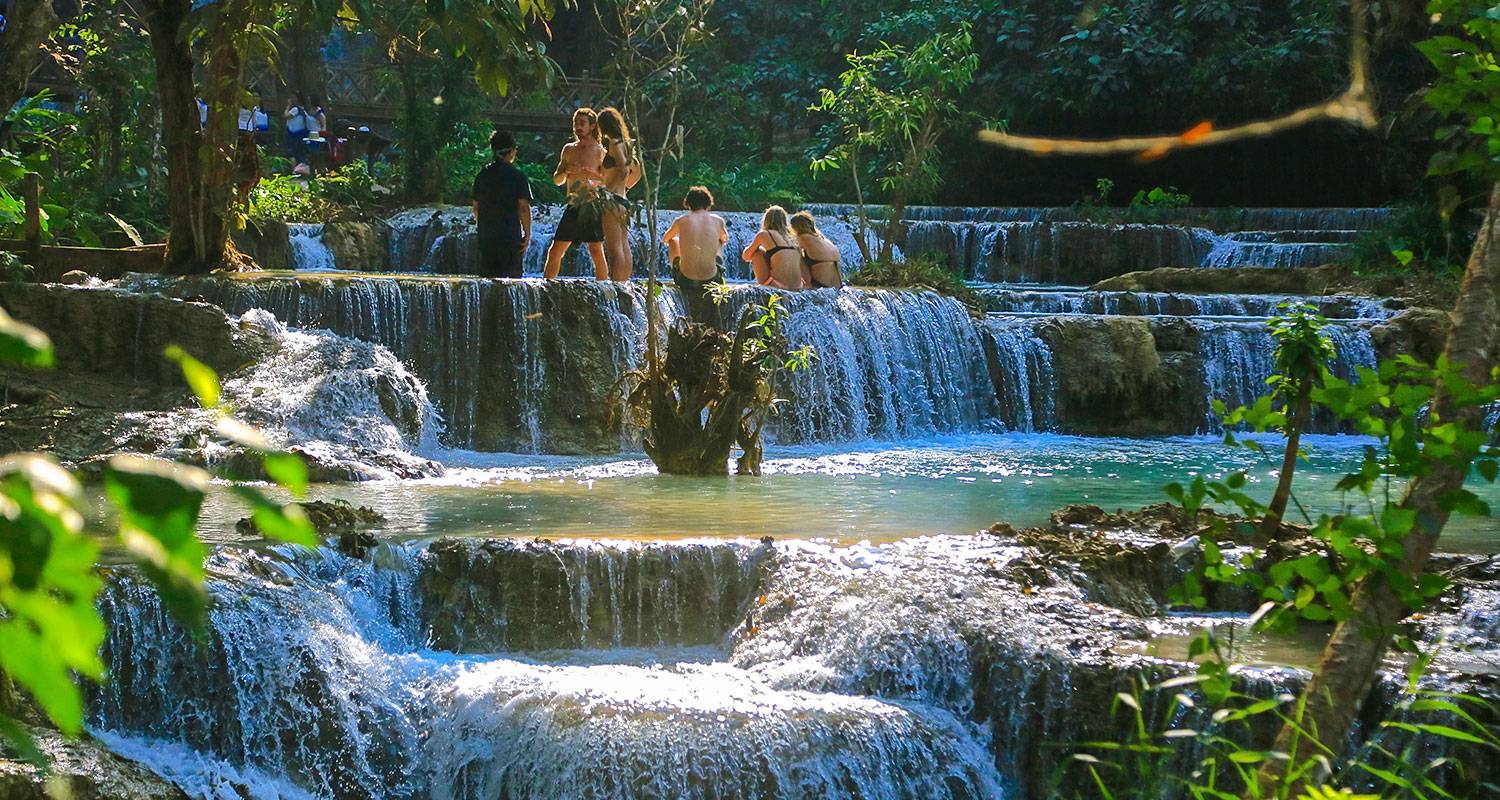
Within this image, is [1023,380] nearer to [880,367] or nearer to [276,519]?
[880,367]

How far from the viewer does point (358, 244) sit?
17031 mm

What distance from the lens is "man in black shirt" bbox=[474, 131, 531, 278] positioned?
12.2m

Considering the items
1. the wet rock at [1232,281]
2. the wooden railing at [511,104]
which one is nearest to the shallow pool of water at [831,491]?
the wet rock at [1232,281]

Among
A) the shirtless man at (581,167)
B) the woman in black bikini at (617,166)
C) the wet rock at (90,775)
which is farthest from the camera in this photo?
the shirtless man at (581,167)

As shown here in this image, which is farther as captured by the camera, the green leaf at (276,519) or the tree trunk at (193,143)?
the tree trunk at (193,143)

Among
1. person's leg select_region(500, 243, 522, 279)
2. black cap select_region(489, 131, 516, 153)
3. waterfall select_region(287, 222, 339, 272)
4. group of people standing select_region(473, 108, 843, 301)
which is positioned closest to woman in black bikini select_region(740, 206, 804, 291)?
group of people standing select_region(473, 108, 843, 301)

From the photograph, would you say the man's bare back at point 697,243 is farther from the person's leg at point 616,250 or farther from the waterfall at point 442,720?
the waterfall at point 442,720

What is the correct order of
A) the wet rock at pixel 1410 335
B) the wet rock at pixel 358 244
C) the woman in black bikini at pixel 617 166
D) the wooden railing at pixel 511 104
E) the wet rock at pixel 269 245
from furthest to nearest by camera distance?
the wooden railing at pixel 511 104 < the wet rock at pixel 358 244 < the wet rock at pixel 269 245 < the wet rock at pixel 1410 335 < the woman in black bikini at pixel 617 166

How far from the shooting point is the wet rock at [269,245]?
15.5m

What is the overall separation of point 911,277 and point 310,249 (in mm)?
6378

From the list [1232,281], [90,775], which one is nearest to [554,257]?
Answer: [1232,281]

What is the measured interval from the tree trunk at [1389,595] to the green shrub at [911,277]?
1137 cm

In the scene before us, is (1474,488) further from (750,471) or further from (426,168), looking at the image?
(426,168)

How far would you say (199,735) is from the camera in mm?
5625
